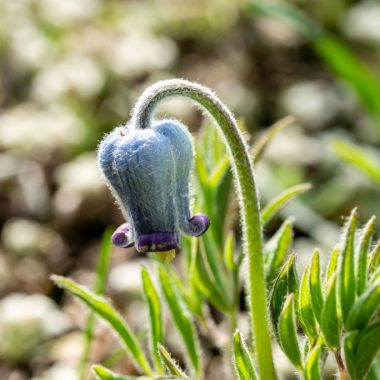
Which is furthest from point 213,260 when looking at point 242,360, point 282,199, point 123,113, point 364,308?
point 123,113

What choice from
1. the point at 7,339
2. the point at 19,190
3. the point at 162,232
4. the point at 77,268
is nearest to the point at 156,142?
the point at 162,232

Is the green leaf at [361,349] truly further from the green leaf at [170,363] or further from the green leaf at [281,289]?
the green leaf at [170,363]

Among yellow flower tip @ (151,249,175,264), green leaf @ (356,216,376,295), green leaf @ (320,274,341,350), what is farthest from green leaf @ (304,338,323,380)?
yellow flower tip @ (151,249,175,264)

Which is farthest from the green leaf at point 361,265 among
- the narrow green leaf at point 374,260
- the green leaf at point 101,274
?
the green leaf at point 101,274

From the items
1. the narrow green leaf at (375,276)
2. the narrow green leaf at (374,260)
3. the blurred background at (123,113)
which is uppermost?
the blurred background at (123,113)

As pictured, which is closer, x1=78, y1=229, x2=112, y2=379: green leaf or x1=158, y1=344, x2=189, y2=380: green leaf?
x1=158, y1=344, x2=189, y2=380: green leaf

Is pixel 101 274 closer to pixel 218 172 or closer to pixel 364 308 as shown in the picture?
pixel 218 172

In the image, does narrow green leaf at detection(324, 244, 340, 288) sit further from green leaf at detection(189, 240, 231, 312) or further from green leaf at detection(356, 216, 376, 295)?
green leaf at detection(189, 240, 231, 312)
